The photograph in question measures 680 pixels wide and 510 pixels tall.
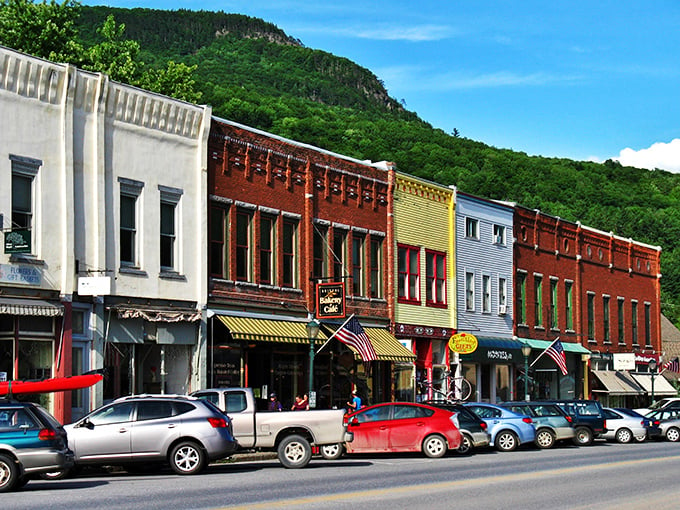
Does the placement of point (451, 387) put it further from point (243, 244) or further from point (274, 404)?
point (243, 244)

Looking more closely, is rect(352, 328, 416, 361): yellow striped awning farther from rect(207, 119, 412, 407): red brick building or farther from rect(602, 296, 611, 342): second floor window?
rect(602, 296, 611, 342): second floor window

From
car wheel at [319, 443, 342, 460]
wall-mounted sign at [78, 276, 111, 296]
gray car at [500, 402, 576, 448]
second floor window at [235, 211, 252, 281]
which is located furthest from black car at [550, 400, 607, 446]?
wall-mounted sign at [78, 276, 111, 296]

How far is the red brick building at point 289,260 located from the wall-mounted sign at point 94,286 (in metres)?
5.51

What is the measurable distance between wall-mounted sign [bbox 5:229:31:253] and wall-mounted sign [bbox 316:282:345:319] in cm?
1262

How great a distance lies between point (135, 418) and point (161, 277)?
9.90 meters

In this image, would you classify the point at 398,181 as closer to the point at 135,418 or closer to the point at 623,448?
the point at 623,448

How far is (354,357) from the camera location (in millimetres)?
39125

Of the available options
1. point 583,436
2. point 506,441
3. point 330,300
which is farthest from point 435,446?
point 583,436

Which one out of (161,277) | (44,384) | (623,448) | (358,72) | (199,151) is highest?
(358,72)

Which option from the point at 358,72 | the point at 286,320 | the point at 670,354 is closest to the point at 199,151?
the point at 286,320

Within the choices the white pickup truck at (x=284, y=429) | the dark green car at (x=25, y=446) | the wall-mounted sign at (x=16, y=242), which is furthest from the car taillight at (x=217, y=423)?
the wall-mounted sign at (x=16, y=242)

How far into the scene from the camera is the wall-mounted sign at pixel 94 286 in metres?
27.6

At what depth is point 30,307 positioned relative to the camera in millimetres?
26828

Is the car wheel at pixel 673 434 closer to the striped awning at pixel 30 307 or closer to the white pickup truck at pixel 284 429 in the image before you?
the white pickup truck at pixel 284 429
